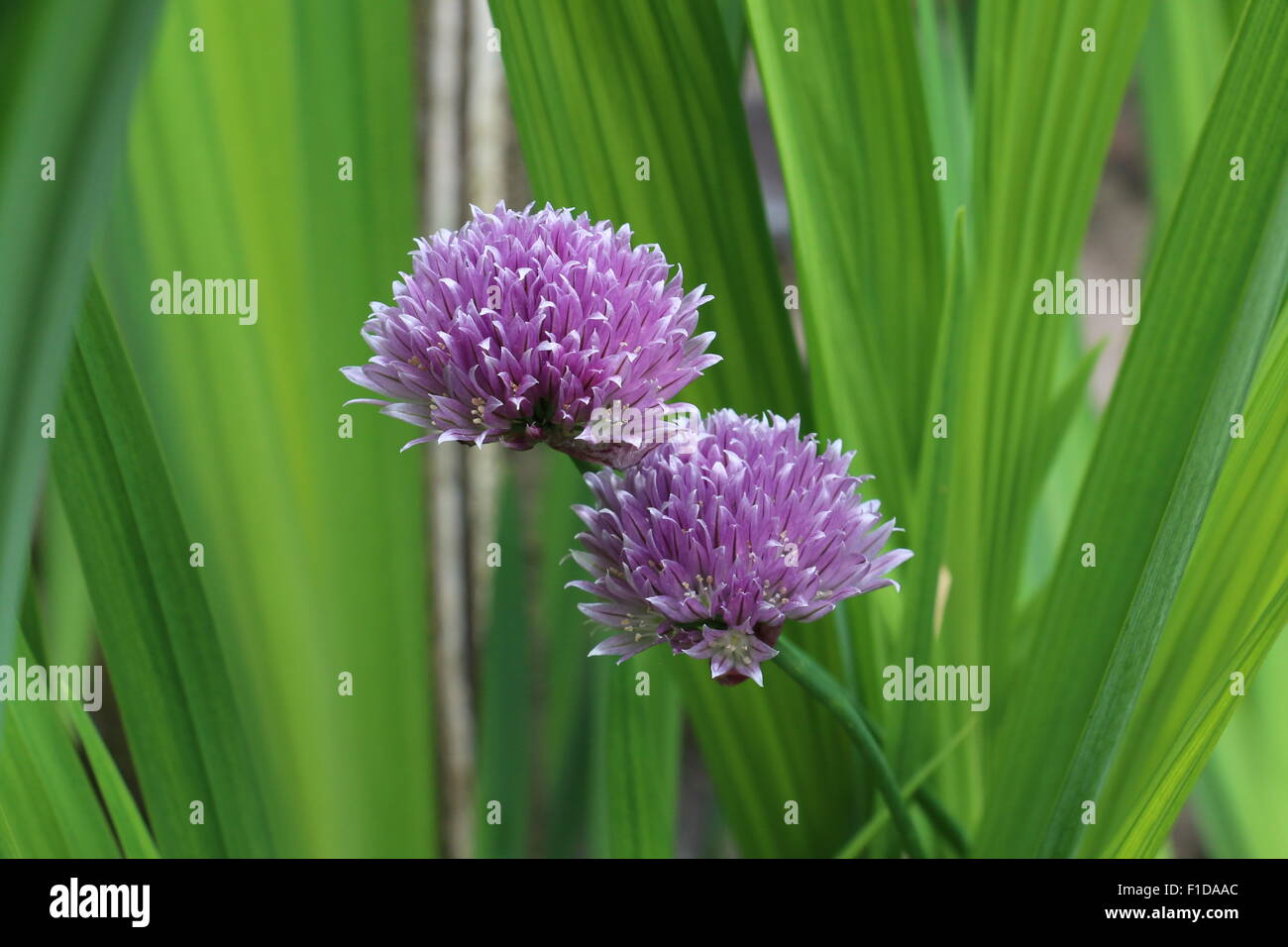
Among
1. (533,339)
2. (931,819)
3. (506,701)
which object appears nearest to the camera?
(533,339)

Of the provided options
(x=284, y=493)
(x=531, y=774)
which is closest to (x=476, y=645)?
(x=531, y=774)

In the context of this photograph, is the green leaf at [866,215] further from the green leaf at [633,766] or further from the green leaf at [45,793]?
the green leaf at [45,793]

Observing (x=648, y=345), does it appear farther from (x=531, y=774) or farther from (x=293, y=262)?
(x=531, y=774)

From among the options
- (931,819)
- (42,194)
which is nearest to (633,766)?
(931,819)

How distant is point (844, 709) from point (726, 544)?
0.05 metres

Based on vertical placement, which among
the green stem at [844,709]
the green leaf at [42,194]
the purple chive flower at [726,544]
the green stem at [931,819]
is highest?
the green leaf at [42,194]

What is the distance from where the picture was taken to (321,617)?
34 centimetres

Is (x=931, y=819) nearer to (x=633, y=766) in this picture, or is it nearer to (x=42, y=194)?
(x=633, y=766)

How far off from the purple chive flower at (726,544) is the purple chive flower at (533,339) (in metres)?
0.01

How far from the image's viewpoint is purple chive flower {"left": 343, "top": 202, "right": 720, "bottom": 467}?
177 millimetres

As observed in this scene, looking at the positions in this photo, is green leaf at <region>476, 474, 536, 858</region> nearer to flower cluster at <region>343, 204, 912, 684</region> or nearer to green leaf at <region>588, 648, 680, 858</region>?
green leaf at <region>588, 648, 680, 858</region>

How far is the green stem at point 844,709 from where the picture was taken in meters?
0.20

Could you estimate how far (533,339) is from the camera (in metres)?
0.18

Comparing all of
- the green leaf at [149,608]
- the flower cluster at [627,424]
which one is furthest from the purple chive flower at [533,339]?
the green leaf at [149,608]
